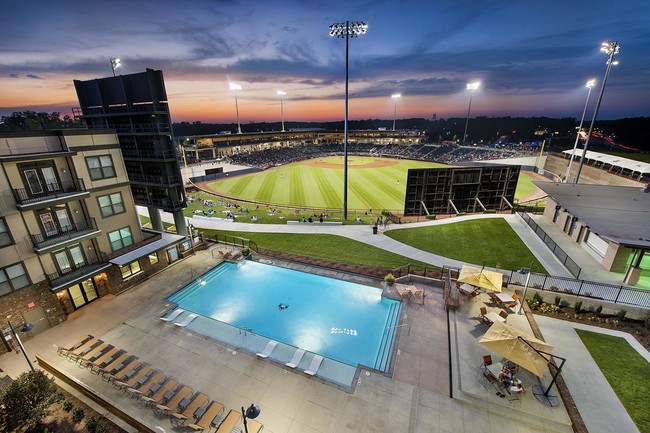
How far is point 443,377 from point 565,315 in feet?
32.3

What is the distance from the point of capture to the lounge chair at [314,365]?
13219 mm

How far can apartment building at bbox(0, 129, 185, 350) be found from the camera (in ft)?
50.7

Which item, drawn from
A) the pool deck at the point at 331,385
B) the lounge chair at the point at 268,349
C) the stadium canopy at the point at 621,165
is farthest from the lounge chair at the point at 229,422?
the stadium canopy at the point at 621,165

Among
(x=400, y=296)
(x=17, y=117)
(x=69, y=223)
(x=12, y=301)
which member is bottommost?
(x=400, y=296)

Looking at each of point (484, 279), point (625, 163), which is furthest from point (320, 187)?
point (625, 163)

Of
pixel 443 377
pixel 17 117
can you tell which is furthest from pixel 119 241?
pixel 17 117

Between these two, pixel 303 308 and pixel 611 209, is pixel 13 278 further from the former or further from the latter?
pixel 611 209

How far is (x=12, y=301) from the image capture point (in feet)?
50.9

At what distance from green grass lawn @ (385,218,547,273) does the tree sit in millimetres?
25290

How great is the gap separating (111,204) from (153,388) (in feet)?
48.0

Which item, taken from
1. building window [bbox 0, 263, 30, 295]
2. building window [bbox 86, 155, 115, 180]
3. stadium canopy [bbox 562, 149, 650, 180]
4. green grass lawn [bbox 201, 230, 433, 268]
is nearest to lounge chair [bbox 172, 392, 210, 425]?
building window [bbox 0, 263, 30, 295]

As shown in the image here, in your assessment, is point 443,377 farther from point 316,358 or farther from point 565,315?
point 565,315

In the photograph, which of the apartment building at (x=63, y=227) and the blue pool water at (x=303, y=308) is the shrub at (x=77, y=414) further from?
the apartment building at (x=63, y=227)

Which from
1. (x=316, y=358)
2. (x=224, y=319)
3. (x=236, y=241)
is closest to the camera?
(x=316, y=358)
